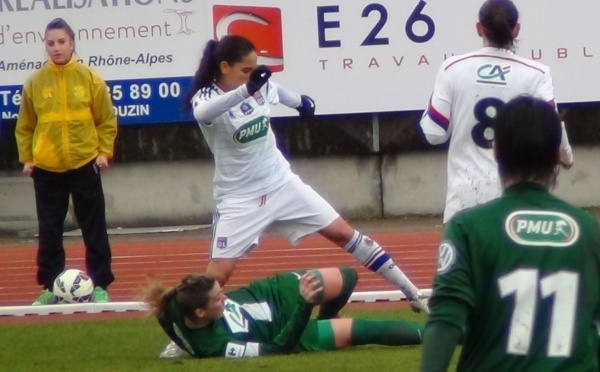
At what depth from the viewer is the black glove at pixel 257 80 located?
802 centimetres

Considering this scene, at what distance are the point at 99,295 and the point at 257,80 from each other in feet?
11.0

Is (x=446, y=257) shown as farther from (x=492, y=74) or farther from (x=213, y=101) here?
(x=213, y=101)

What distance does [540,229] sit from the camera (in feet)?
11.6

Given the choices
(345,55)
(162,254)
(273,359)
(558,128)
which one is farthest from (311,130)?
(558,128)

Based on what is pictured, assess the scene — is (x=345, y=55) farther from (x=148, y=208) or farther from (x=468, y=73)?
(x=468, y=73)

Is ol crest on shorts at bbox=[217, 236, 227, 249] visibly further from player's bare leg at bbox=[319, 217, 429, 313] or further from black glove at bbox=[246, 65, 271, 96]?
black glove at bbox=[246, 65, 271, 96]

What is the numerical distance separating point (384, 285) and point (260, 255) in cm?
285

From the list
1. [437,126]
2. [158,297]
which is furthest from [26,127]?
[437,126]

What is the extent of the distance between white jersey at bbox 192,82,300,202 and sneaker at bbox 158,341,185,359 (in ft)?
3.44

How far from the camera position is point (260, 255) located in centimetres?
1438

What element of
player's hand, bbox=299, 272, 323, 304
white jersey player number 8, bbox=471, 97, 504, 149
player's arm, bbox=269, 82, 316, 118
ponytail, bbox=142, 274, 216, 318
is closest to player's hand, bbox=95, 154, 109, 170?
player's arm, bbox=269, 82, 316, 118

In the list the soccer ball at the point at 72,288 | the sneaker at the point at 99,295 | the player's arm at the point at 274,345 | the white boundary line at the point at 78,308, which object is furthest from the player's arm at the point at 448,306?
the sneaker at the point at 99,295

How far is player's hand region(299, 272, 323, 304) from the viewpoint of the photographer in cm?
752

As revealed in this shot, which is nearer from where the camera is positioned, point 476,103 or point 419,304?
point 476,103
